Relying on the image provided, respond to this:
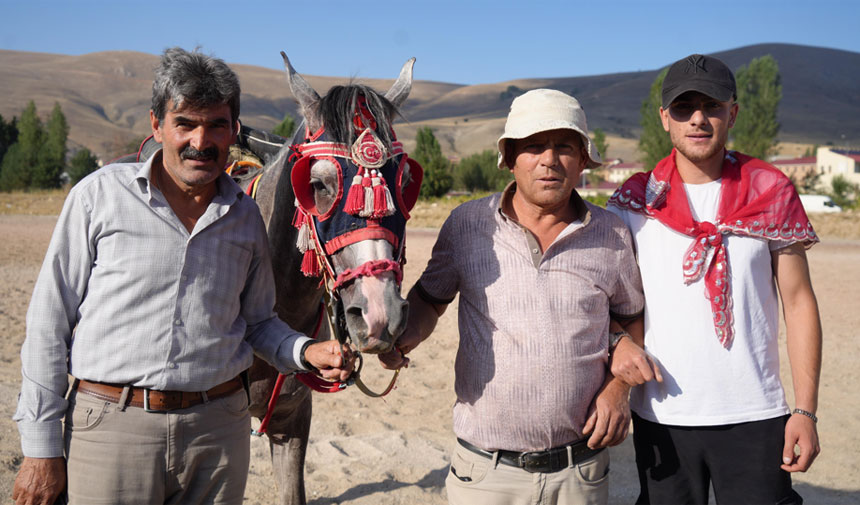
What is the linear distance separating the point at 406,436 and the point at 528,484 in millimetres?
3588

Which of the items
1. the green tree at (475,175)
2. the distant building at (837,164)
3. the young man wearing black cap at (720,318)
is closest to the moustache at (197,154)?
the young man wearing black cap at (720,318)

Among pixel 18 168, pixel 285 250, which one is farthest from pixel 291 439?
pixel 18 168

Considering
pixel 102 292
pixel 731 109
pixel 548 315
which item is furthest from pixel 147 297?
pixel 731 109

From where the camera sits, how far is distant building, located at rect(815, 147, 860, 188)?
66438mm

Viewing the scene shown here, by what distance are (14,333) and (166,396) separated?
23.3 feet

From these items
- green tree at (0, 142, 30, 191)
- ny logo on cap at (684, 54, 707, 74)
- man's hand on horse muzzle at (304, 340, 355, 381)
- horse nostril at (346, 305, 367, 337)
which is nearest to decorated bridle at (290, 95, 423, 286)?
horse nostril at (346, 305, 367, 337)

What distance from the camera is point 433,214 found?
26750 mm

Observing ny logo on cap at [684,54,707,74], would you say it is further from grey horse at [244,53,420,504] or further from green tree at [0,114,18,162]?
green tree at [0,114,18,162]

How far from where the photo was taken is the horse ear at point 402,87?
2.69 meters

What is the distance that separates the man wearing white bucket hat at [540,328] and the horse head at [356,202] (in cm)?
30

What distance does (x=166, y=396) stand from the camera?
7.24 feet

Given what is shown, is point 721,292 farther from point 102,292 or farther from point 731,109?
point 102,292

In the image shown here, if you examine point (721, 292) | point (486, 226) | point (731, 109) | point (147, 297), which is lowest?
point (147, 297)

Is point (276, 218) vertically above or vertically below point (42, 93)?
below
